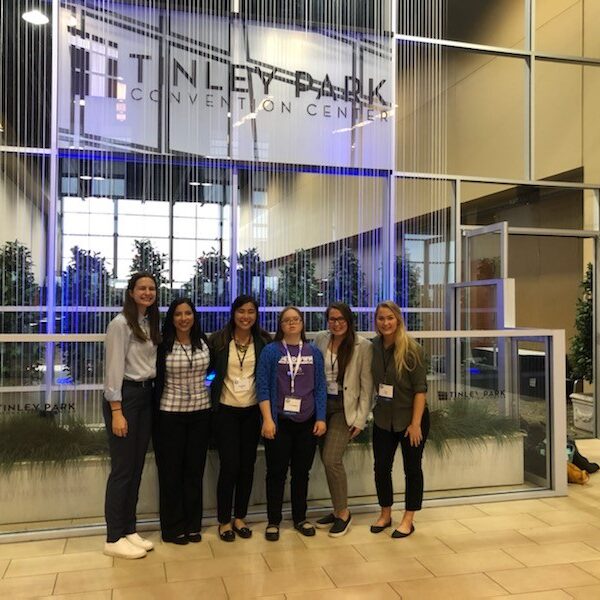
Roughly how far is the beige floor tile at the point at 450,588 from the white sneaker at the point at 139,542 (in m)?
1.27

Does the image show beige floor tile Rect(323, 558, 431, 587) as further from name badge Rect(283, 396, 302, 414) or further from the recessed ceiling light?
the recessed ceiling light

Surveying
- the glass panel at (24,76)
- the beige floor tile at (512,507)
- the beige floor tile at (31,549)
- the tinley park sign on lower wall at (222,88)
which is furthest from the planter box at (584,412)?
the glass panel at (24,76)

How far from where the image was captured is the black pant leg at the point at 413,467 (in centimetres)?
343

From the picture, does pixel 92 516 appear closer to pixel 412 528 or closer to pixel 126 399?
pixel 126 399

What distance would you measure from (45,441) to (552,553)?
2912mm

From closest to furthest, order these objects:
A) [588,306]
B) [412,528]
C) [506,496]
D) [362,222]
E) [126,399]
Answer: [126,399]
[412,528]
[506,496]
[362,222]
[588,306]

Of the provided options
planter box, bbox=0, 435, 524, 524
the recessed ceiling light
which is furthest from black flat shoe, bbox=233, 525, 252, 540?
the recessed ceiling light

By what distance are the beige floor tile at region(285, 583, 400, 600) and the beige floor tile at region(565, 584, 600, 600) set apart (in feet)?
2.68

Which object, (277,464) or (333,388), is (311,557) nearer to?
(277,464)

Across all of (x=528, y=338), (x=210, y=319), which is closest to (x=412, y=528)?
(x=528, y=338)

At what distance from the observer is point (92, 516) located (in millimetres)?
3654

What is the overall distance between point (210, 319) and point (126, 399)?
6.68ft

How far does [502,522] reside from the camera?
3791mm

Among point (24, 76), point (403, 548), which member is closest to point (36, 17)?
point (24, 76)
